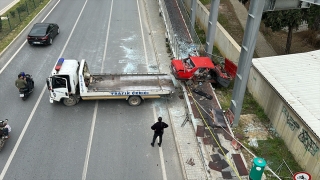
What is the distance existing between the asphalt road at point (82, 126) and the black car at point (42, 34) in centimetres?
48

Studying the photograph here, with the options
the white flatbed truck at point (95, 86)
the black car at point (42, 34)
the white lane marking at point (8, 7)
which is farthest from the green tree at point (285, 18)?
the white lane marking at point (8, 7)

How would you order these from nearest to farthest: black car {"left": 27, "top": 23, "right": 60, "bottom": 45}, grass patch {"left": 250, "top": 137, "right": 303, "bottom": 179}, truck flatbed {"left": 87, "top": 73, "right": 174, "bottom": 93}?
grass patch {"left": 250, "top": 137, "right": 303, "bottom": 179} < truck flatbed {"left": 87, "top": 73, "right": 174, "bottom": 93} < black car {"left": 27, "top": 23, "right": 60, "bottom": 45}

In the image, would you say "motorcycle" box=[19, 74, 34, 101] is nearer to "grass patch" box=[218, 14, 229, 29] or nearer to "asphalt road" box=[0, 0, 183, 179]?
"asphalt road" box=[0, 0, 183, 179]

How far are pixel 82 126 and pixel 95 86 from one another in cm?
228

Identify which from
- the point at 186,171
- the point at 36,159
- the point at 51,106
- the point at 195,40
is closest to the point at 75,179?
the point at 36,159

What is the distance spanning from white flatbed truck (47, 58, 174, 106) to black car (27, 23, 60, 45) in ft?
23.0

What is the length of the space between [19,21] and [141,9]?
11.2 m

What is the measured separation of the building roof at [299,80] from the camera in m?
11.1

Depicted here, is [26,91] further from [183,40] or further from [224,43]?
[224,43]

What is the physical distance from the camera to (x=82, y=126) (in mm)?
13203

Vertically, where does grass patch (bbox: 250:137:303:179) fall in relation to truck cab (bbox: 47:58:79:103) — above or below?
below

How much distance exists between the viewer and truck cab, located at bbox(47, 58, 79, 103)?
44.1 feet

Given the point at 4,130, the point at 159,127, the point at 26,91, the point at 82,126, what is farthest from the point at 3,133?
the point at 159,127

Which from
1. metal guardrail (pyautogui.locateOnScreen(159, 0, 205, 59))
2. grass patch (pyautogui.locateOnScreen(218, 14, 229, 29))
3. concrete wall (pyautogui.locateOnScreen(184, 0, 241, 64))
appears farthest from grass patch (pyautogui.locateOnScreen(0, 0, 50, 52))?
grass patch (pyautogui.locateOnScreen(218, 14, 229, 29))
